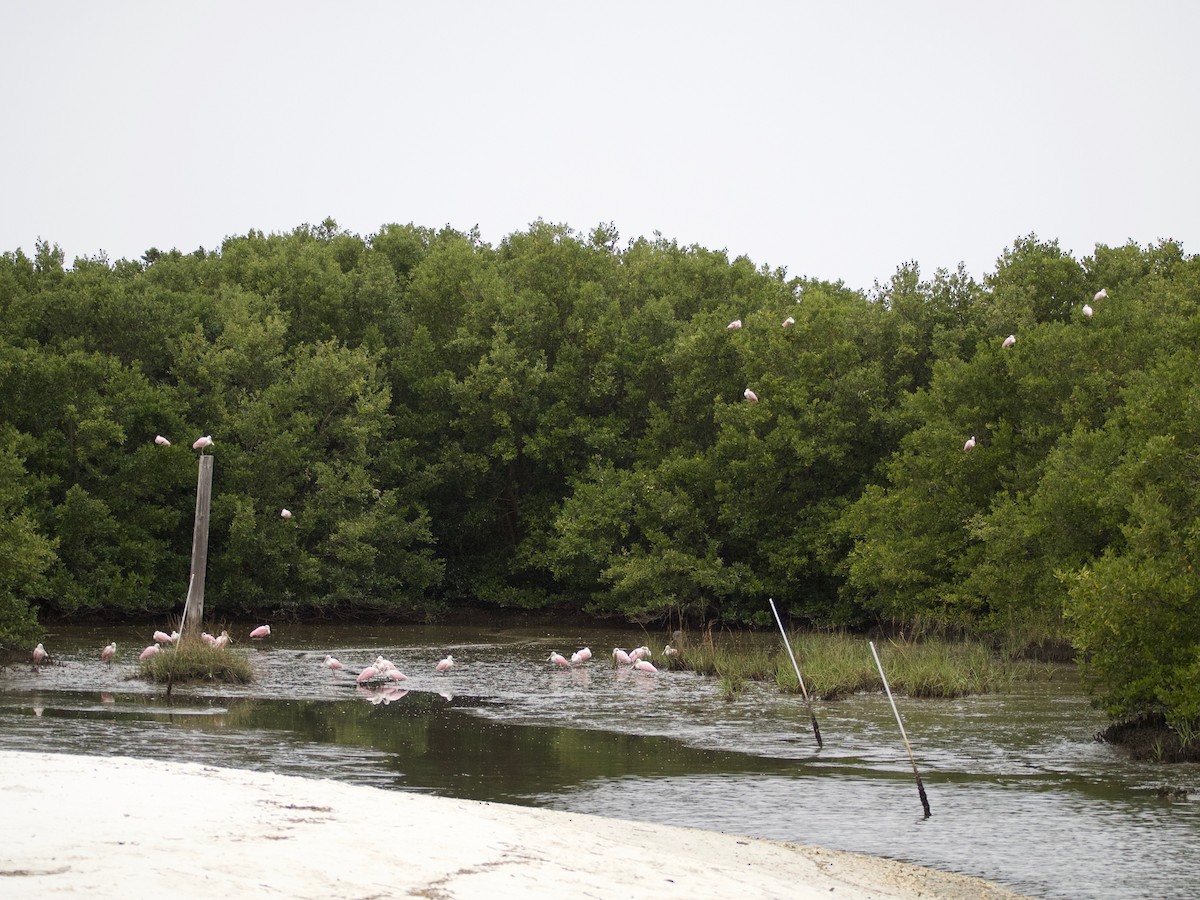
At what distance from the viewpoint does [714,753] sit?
16.0 m

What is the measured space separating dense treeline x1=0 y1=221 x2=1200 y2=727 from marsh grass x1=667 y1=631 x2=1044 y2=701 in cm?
344

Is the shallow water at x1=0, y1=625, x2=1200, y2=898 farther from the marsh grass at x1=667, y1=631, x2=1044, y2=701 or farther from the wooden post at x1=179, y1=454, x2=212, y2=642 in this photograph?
the wooden post at x1=179, y1=454, x2=212, y2=642

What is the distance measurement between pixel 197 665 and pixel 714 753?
933 cm

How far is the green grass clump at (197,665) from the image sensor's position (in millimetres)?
21359

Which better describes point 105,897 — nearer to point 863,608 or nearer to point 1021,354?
point 1021,354

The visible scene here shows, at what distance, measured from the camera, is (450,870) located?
27.8 feet

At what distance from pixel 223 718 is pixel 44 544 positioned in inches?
336

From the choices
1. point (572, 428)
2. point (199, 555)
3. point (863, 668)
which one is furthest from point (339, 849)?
point (572, 428)

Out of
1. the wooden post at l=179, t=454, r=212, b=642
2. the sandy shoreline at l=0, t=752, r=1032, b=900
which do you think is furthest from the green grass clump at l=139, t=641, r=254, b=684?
the sandy shoreline at l=0, t=752, r=1032, b=900

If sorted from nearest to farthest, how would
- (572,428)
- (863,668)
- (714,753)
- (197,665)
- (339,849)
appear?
1. (339,849)
2. (714,753)
3. (197,665)
4. (863,668)
5. (572,428)

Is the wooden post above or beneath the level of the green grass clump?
above

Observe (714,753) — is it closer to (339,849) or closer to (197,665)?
(339,849)

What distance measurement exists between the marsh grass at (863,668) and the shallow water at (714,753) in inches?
14.3

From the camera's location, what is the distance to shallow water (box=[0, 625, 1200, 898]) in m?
11.7
